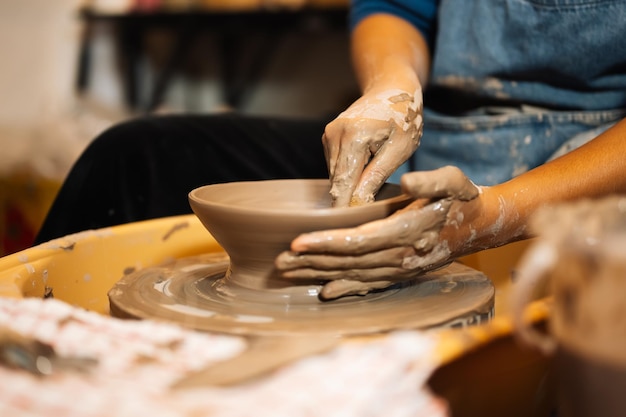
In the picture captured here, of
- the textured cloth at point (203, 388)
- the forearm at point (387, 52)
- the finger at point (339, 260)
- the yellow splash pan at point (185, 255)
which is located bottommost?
the yellow splash pan at point (185, 255)

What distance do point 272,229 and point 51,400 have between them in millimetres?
400

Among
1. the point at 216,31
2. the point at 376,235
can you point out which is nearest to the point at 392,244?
the point at 376,235

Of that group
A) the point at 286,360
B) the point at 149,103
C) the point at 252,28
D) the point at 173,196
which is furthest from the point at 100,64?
the point at 286,360

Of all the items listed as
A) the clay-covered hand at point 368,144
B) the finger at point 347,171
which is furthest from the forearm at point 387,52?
the finger at point 347,171

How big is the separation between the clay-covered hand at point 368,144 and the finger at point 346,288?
151 millimetres

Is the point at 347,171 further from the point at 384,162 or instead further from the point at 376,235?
the point at 376,235

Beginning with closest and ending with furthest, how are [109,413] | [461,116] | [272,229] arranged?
[109,413] → [272,229] → [461,116]

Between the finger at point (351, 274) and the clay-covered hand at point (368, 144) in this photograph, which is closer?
the finger at point (351, 274)

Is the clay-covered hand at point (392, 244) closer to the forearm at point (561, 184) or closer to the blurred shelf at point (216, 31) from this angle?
the forearm at point (561, 184)

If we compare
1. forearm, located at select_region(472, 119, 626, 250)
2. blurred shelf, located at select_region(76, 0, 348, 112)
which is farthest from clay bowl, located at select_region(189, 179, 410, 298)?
blurred shelf, located at select_region(76, 0, 348, 112)

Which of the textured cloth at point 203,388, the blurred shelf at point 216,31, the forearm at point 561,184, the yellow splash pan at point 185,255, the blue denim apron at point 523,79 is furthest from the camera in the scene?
the blurred shelf at point 216,31

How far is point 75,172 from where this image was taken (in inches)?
56.8

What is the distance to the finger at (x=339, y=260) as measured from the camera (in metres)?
0.87

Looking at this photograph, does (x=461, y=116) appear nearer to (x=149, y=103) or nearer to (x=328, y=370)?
(x=328, y=370)
